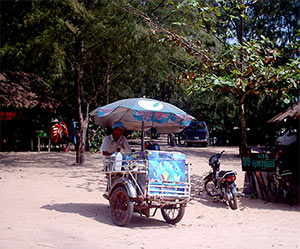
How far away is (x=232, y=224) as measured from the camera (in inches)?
310

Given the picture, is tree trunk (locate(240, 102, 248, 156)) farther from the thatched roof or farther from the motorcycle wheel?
the thatched roof

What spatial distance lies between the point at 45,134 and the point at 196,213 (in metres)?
13.9

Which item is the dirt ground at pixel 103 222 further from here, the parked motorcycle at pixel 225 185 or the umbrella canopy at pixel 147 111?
the umbrella canopy at pixel 147 111

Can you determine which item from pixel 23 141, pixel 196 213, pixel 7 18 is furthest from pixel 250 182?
pixel 23 141

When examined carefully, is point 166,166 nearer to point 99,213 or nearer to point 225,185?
point 99,213

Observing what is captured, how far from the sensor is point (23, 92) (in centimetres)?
2012

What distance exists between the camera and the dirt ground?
5656 mm

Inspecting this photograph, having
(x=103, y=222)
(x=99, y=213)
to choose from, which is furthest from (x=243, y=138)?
(x=103, y=222)

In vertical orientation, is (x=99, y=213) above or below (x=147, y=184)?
below

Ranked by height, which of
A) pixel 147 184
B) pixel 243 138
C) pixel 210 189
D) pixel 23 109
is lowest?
pixel 210 189

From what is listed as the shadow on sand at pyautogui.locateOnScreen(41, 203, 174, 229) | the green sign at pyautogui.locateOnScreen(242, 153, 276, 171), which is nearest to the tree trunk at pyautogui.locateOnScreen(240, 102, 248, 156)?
the green sign at pyautogui.locateOnScreen(242, 153, 276, 171)

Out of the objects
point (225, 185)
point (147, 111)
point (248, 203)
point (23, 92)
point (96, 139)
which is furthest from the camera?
point (96, 139)

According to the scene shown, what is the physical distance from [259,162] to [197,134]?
19.0 metres

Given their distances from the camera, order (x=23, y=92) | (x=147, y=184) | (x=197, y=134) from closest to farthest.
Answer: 1. (x=147, y=184)
2. (x=23, y=92)
3. (x=197, y=134)
